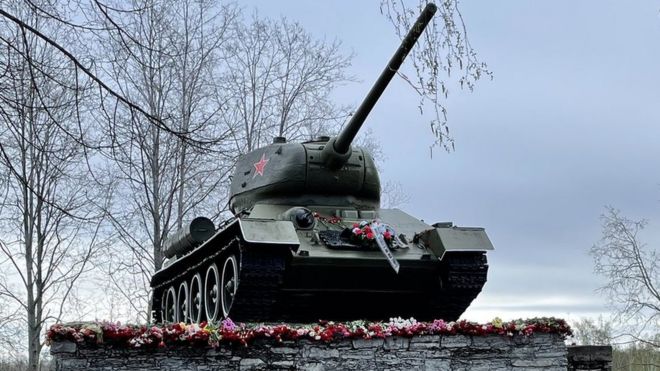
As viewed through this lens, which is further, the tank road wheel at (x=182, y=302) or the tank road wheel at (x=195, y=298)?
the tank road wheel at (x=182, y=302)

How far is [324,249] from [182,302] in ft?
14.3

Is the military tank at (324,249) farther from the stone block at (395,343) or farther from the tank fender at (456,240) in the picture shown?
the stone block at (395,343)

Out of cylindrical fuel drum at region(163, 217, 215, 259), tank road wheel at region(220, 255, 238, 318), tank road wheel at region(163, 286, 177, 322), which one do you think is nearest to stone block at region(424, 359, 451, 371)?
tank road wheel at region(220, 255, 238, 318)

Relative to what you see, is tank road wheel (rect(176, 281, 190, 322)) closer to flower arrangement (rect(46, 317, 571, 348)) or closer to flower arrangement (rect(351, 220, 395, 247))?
flower arrangement (rect(351, 220, 395, 247))

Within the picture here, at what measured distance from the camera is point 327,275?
11.2 metres

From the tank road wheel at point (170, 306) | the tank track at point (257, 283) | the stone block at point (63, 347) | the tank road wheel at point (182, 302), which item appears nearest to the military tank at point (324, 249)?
the tank track at point (257, 283)

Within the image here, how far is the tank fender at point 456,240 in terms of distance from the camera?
1122cm

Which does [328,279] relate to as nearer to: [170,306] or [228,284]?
[228,284]

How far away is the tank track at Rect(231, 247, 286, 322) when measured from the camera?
10.5 meters

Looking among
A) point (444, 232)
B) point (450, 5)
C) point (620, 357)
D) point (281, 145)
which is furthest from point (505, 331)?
point (620, 357)

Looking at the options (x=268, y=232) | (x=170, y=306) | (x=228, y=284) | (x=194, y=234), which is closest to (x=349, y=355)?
(x=268, y=232)

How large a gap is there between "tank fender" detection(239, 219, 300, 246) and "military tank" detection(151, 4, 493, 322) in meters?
0.01

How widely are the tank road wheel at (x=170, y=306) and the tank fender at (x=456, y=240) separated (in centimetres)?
535

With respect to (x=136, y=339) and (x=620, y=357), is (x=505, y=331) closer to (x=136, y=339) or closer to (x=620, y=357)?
(x=136, y=339)
